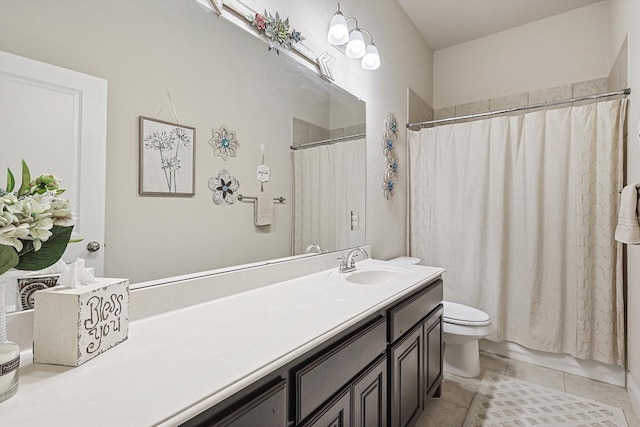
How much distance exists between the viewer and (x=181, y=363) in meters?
0.73

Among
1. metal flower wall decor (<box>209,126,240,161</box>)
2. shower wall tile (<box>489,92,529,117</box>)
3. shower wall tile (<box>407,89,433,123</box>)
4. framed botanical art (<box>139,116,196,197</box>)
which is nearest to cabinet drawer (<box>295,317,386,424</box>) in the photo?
framed botanical art (<box>139,116,196,197</box>)

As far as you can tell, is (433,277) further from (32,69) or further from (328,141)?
(32,69)

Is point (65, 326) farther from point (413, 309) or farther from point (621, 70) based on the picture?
point (621, 70)

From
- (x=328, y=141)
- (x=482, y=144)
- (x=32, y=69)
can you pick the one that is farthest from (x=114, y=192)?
(x=482, y=144)

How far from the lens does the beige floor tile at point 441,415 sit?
5.65ft

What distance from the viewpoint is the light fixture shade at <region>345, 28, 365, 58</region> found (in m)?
1.95

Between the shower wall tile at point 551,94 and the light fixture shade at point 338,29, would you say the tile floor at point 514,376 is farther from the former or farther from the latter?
the shower wall tile at point 551,94

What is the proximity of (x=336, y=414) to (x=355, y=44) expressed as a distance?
190 cm

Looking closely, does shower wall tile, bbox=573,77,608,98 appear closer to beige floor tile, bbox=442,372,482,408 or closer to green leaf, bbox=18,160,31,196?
beige floor tile, bbox=442,372,482,408

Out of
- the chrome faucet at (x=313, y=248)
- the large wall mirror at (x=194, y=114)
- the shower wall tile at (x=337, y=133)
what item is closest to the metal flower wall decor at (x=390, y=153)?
the shower wall tile at (x=337, y=133)

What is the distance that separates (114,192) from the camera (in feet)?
3.12

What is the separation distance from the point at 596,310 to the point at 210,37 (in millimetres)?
2773

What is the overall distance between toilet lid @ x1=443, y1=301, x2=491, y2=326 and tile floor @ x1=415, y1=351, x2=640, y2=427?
1.35 feet

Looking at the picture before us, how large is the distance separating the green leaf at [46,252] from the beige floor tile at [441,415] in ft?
5.63
